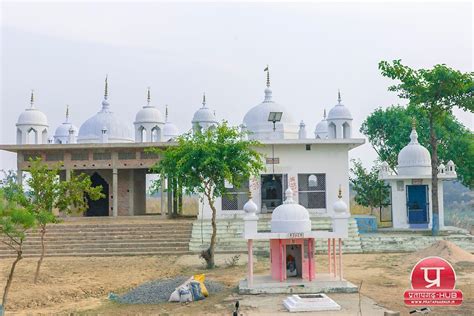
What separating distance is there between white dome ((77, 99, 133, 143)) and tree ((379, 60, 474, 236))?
16.3 meters

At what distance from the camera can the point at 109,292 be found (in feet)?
47.6

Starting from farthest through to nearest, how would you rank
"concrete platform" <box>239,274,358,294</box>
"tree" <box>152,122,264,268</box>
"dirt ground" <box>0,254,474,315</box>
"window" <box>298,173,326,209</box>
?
1. "window" <box>298,173,326,209</box>
2. "tree" <box>152,122,264,268</box>
3. "concrete platform" <box>239,274,358,294</box>
4. "dirt ground" <box>0,254,474,315</box>

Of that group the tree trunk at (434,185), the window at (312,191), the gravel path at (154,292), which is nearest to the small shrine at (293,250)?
the gravel path at (154,292)

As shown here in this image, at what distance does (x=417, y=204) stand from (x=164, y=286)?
15660mm

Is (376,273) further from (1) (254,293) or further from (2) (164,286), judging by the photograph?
(2) (164,286)

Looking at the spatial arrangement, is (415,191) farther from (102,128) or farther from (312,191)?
(102,128)

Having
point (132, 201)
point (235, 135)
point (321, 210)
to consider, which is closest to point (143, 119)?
point (132, 201)

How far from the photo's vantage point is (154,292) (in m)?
13.5

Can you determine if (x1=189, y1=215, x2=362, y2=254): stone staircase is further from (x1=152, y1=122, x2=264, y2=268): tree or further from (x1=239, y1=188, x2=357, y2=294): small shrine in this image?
(x1=239, y1=188, x2=357, y2=294): small shrine

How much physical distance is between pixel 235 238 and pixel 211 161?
5548 mm

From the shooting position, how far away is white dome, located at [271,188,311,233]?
13.6 metres

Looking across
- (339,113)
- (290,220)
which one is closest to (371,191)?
(339,113)

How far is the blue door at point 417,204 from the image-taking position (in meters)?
25.3

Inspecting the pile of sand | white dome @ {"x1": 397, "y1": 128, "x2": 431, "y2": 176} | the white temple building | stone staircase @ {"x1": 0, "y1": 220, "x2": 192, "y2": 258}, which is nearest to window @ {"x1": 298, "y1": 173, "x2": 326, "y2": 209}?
the white temple building
